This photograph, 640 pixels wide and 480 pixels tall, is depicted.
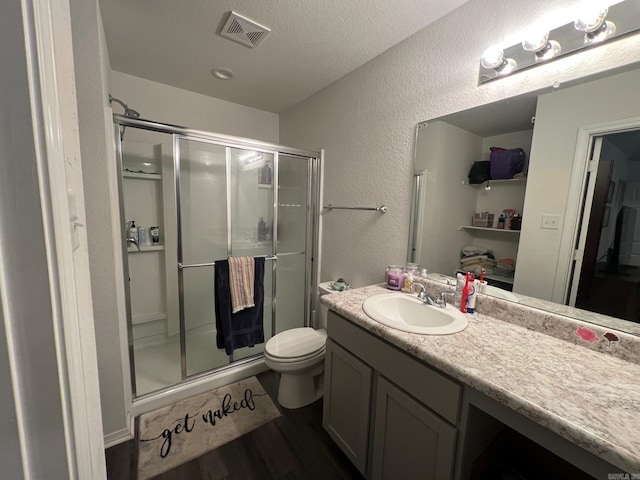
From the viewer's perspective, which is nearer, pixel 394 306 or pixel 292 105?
pixel 394 306

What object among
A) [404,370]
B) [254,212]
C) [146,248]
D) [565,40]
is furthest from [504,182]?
[146,248]

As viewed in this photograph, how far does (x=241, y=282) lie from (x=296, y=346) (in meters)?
0.60

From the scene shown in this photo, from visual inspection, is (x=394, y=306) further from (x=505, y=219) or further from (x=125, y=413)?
(x=125, y=413)

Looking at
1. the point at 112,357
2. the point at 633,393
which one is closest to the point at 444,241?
the point at 633,393

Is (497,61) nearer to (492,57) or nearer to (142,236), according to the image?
(492,57)

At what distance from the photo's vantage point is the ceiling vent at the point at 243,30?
4.55ft

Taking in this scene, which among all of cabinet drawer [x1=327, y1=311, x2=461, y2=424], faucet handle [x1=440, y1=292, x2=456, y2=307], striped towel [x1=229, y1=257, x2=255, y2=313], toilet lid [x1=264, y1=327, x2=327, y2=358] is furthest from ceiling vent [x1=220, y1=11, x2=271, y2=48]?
toilet lid [x1=264, y1=327, x2=327, y2=358]

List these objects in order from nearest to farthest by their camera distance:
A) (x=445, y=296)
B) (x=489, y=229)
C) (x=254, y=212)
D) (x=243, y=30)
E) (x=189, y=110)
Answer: (x=489, y=229), (x=445, y=296), (x=243, y=30), (x=254, y=212), (x=189, y=110)

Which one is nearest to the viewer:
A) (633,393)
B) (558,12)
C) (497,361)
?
(633,393)

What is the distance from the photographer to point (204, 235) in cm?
209

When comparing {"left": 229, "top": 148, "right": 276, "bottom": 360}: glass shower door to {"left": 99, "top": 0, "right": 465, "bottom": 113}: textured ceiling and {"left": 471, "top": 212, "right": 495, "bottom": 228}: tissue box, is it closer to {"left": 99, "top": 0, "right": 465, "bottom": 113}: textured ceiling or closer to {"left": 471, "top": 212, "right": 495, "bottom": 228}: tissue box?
{"left": 99, "top": 0, "right": 465, "bottom": 113}: textured ceiling

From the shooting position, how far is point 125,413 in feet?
4.68

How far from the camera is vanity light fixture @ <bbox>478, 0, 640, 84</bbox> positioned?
2.86 feet

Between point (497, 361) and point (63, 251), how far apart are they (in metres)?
1.11
